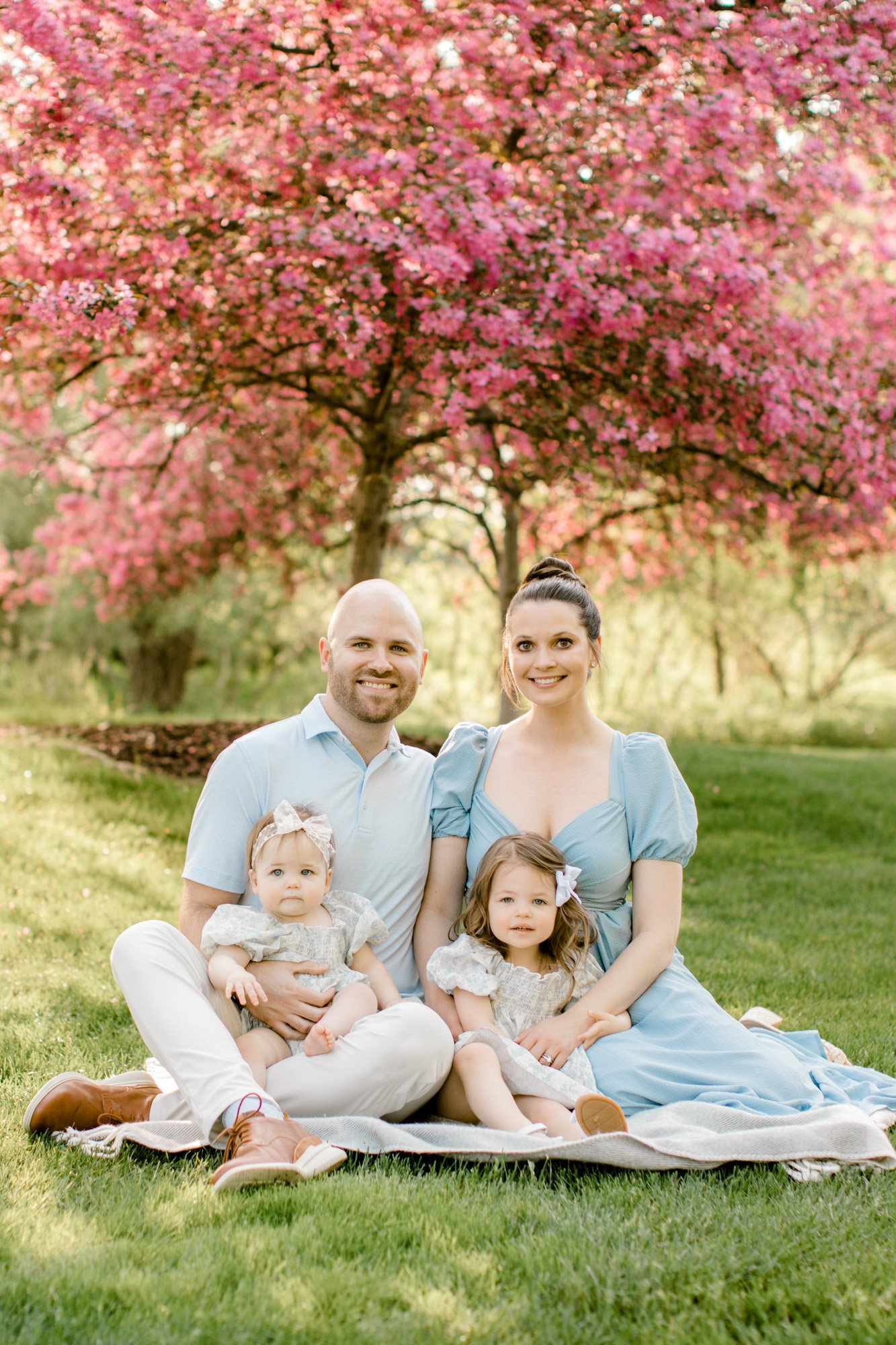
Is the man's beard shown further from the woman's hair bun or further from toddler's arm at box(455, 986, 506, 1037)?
toddler's arm at box(455, 986, 506, 1037)

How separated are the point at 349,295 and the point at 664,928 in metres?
3.56

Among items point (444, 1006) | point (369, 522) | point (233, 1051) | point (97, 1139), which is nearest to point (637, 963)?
point (444, 1006)

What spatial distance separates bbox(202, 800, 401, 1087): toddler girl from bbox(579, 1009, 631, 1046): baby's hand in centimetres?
52

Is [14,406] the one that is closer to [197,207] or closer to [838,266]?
[197,207]

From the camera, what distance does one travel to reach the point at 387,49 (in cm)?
558

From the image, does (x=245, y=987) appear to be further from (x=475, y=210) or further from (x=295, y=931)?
(x=475, y=210)

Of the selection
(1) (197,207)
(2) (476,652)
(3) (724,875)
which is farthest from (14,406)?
(2) (476,652)

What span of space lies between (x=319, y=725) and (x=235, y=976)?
808 millimetres

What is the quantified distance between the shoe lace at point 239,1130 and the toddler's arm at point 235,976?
0.29 metres

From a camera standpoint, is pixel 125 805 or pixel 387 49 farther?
pixel 125 805

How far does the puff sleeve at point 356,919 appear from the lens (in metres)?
3.29

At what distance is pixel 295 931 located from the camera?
10.6 feet

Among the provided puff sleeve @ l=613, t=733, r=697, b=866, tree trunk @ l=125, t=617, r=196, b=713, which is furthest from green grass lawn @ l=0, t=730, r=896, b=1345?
tree trunk @ l=125, t=617, r=196, b=713

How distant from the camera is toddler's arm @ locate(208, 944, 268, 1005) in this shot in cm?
304
